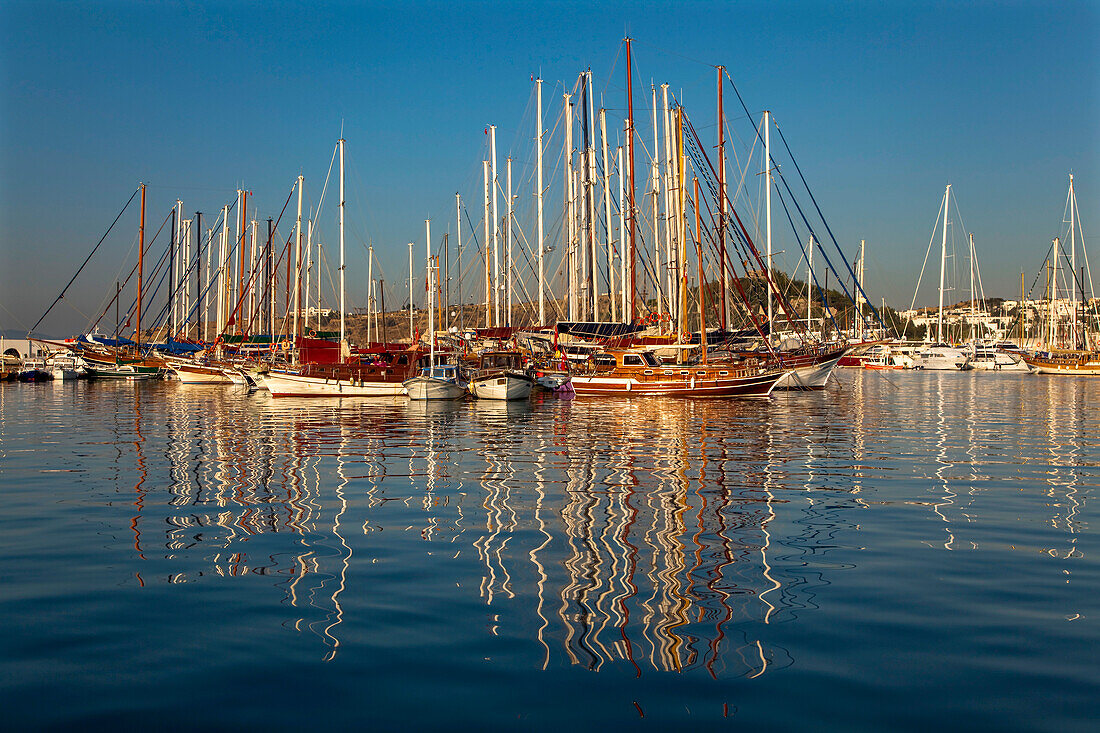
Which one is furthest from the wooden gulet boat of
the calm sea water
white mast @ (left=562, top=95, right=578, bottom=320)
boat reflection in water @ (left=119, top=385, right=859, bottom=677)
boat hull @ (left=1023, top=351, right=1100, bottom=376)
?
boat hull @ (left=1023, top=351, right=1100, bottom=376)

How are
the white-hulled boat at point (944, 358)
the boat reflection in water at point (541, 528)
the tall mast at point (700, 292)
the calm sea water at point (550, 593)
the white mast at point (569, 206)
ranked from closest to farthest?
1. the calm sea water at point (550, 593)
2. the boat reflection in water at point (541, 528)
3. the tall mast at point (700, 292)
4. the white mast at point (569, 206)
5. the white-hulled boat at point (944, 358)

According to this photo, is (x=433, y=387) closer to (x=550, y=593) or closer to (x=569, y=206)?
(x=569, y=206)

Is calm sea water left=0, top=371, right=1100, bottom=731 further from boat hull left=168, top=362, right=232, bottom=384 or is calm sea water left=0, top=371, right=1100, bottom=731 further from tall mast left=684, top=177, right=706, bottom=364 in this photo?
boat hull left=168, top=362, right=232, bottom=384

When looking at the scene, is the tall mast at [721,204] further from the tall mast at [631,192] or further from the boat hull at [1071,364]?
the boat hull at [1071,364]

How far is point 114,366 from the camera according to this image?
7450 cm

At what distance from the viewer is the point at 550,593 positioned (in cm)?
871

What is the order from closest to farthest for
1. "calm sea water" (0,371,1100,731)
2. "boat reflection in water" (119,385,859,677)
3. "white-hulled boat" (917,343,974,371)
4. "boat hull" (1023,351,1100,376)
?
"calm sea water" (0,371,1100,731) < "boat reflection in water" (119,385,859,677) < "boat hull" (1023,351,1100,376) < "white-hulled boat" (917,343,974,371)

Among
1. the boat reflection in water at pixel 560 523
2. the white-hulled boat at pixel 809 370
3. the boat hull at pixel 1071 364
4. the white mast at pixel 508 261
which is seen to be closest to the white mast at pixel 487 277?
the white mast at pixel 508 261

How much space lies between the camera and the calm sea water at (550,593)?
610 centimetres

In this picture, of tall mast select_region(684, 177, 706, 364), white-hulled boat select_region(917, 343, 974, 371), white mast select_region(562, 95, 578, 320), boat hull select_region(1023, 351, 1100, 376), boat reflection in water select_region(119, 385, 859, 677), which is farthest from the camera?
white-hulled boat select_region(917, 343, 974, 371)

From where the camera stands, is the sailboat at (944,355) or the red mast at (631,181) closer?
the red mast at (631,181)

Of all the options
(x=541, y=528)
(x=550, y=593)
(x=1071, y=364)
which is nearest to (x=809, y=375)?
(x=1071, y=364)

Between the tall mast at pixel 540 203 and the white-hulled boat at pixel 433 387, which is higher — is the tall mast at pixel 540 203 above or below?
above

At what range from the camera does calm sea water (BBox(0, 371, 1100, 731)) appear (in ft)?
20.0
